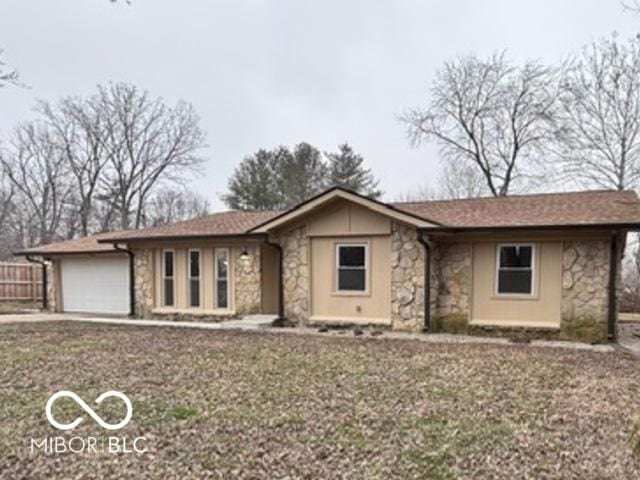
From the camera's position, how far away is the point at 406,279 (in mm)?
12984

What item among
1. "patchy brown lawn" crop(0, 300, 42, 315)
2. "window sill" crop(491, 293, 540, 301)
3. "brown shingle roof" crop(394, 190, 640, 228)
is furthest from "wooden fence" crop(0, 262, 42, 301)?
"window sill" crop(491, 293, 540, 301)

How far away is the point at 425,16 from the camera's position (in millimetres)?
14078

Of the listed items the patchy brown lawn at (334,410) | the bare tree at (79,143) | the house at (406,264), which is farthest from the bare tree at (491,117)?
the patchy brown lawn at (334,410)

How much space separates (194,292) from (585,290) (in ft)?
32.1

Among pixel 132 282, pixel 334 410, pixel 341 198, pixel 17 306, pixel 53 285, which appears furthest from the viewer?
pixel 17 306

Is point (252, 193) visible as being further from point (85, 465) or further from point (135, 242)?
point (85, 465)

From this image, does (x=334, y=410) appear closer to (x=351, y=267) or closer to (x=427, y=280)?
(x=427, y=280)

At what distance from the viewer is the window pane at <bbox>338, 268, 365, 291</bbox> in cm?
1359

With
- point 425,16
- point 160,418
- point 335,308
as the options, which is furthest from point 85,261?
point 160,418

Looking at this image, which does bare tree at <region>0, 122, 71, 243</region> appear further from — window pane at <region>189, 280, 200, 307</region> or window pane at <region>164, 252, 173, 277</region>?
window pane at <region>189, 280, 200, 307</region>

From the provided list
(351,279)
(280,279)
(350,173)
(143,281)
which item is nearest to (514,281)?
(351,279)

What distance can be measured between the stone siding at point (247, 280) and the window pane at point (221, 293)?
0.37 metres

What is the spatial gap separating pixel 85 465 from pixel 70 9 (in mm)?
4747

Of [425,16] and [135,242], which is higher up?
[425,16]
